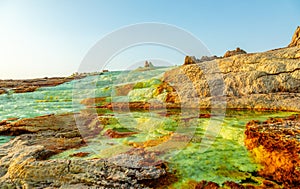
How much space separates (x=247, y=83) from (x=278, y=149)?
7508 mm

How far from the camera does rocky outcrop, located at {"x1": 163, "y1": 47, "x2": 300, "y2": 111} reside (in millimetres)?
10125

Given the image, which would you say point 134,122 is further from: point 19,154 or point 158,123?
point 19,154

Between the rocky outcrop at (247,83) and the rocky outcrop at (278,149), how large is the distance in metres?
4.51

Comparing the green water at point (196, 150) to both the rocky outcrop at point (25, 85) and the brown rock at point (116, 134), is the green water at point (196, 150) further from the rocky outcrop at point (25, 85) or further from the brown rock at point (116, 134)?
the rocky outcrop at point (25, 85)

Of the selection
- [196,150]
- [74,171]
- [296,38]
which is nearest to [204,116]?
[196,150]

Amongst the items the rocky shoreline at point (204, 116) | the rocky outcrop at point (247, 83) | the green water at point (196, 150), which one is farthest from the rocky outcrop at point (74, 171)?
the rocky outcrop at point (247, 83)

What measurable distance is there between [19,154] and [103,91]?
15.0 meters

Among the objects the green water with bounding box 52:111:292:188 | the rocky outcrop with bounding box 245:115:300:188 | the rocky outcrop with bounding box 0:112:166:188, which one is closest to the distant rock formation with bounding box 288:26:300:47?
the green water with bounding box 52:111:292:188

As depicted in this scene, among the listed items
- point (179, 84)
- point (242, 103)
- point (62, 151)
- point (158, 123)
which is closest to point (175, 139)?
point (158, 123)

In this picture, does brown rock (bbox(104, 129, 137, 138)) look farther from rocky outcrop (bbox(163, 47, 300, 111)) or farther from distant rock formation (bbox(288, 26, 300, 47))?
distant rock formation (bbox(288, 26, 300, 47))

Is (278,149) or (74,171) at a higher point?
(278,149)

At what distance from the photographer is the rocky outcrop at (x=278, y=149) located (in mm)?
3787

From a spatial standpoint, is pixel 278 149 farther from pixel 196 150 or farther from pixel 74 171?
pixel 74 171

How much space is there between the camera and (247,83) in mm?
11203
